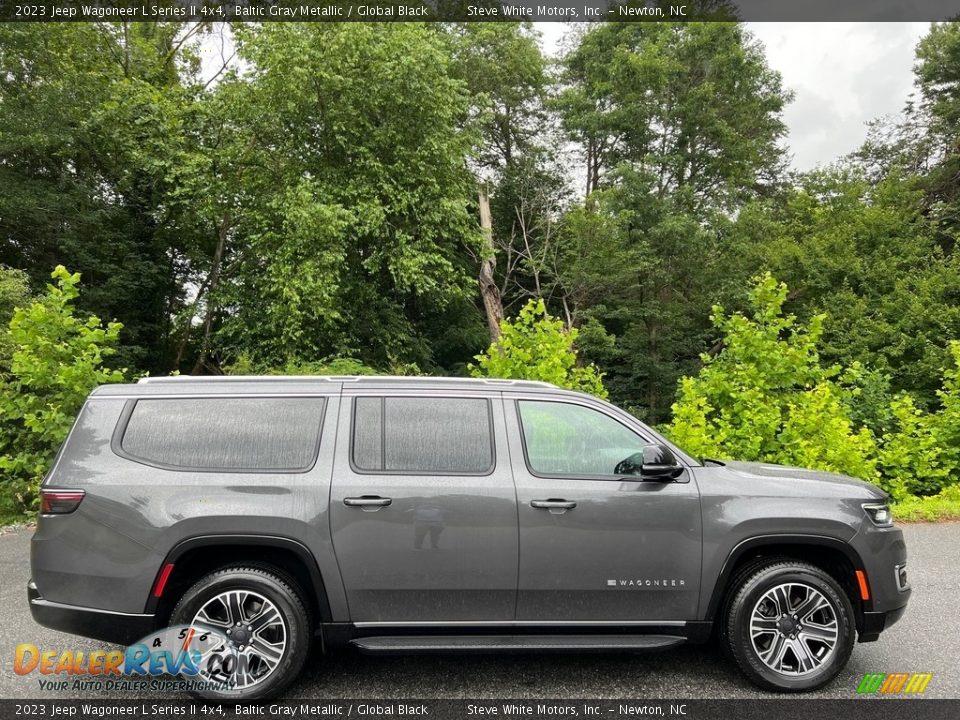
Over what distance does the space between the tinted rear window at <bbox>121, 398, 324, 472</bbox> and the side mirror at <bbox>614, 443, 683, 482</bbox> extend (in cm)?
187

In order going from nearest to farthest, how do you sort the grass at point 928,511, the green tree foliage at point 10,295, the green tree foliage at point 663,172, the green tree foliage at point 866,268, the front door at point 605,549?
the front door at point 605,549, the grass at point 928,511, the green tree foliage at point 10,295, the green tree foliage at point 866,268, the green tree foliage at point 663,172

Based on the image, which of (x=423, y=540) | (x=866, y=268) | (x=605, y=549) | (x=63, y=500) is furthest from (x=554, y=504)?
(x=866, y=268)

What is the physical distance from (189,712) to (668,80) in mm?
23225

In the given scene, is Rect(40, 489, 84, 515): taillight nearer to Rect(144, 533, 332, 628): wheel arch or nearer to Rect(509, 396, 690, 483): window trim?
Rect(144, 533, 332, 628): wheel arch

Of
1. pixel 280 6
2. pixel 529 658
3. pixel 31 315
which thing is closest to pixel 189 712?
pixel 529 658

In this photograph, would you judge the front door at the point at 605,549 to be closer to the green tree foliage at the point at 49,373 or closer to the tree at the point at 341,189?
the green tree foliage at the point at 49,373

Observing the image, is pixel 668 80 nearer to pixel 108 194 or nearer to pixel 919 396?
pixel 919 396

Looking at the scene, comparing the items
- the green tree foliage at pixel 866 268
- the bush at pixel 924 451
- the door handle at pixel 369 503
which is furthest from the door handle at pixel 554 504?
the green tree foliage at pixel 866 268

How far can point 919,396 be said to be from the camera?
658 inches

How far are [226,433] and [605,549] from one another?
2.32m

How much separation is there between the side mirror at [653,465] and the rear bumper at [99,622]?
9.33 feet

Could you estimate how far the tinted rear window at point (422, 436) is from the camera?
3752 mm

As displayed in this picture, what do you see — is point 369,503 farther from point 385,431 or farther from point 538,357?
point 538,357

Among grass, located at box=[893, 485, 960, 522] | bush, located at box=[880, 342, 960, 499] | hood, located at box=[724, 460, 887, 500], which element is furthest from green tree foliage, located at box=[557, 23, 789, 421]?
hood, located at box=[724, 460, 887, 500]
